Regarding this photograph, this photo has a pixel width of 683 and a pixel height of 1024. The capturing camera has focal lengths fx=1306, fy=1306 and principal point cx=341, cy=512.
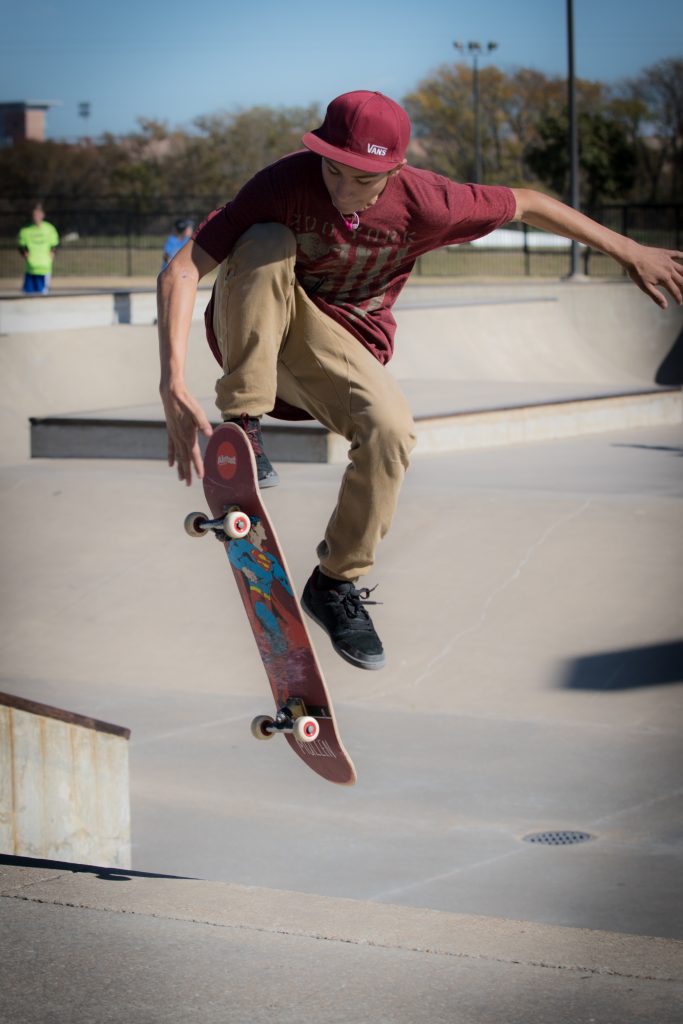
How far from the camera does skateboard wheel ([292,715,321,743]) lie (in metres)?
4.57

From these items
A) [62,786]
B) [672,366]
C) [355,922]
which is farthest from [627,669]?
[672,366]

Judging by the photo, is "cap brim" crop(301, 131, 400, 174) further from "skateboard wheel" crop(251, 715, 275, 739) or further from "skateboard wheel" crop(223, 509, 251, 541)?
"skateboard wheel" crop(251, 715, 275, 739)

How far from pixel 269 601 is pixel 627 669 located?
5.23 meters

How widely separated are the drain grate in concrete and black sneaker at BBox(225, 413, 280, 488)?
4.11m

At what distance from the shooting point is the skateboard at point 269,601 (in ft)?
14.5

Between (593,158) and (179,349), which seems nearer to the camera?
(179,349)

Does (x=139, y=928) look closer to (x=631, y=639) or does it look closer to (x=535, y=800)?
(x=535, y=800)

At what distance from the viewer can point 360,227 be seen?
13.9ft

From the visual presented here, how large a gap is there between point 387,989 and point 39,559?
27.0 feet

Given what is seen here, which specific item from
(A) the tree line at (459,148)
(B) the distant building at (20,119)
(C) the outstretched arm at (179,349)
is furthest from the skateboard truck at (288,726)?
(B) the distant building at (20,119)

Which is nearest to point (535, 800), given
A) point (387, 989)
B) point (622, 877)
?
point (622, 877)

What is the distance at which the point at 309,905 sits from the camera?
4621 millimetres

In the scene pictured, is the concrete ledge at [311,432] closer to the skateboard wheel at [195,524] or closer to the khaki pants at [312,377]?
the khaki pants at [312,377]

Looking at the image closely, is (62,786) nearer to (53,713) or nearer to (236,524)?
(53,713)
